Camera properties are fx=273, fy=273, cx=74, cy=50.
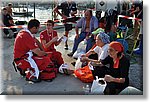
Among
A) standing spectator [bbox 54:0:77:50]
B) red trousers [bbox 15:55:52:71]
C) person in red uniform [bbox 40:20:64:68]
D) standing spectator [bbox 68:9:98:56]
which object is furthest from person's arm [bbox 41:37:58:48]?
standing spectator [bbox 54:0:77:50]

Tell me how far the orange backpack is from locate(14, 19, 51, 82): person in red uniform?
1.32ft

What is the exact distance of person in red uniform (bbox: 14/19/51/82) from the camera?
313 cm

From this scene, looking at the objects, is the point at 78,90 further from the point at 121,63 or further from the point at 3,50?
the point at 3,50

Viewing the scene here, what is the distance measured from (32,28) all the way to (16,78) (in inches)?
28.3

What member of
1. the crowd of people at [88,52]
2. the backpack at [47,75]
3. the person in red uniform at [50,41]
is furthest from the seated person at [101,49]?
the person in red uniform at [50,41]

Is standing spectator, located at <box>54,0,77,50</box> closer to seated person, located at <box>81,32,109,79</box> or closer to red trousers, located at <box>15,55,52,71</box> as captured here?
red trousers, located at <box>15,55,52,71</box>

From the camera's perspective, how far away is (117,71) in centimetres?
258

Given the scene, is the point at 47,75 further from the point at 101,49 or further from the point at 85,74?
the point at 101,49

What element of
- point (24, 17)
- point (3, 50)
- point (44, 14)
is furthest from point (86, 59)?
point (24, 17)

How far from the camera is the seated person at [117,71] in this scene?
2.50 meters

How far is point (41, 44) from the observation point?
3508 mm

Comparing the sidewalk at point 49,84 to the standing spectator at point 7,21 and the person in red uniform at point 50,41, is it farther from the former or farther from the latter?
the standing spectator at point 7,21

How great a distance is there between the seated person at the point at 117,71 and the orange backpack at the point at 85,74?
58cm

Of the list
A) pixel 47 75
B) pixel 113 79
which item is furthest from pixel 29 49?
pixel 113 79
